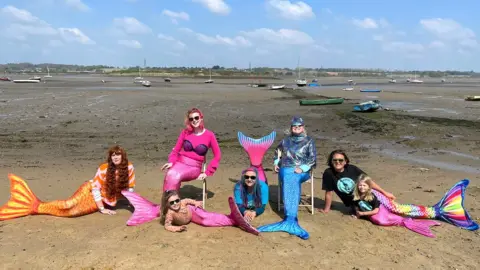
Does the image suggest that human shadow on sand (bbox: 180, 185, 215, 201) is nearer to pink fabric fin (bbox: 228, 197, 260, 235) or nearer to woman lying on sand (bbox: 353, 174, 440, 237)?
pink fabric fin (bbox: 228, 197, 260, 235)

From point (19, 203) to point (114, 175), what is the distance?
1593 mm

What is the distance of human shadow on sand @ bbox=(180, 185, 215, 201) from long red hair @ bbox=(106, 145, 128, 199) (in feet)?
5.39

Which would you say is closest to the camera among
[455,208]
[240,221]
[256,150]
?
[240,221]

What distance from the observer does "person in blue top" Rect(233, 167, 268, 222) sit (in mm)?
6191

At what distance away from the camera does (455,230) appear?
5.97 m

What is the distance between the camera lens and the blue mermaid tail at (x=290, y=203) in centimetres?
570

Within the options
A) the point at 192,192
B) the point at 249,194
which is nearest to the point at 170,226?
the point at 249,194

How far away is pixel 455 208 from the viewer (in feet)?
20.5

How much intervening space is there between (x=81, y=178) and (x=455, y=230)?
750 cm

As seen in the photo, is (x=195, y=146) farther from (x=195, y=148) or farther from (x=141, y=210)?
(x=141, y=210)

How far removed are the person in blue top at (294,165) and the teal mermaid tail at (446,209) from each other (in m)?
1.20

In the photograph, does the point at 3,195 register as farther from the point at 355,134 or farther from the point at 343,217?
the point at 355,134

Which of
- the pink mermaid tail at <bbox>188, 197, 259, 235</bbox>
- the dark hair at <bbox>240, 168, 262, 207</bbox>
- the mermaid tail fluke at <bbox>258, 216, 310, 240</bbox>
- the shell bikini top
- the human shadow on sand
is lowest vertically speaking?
the human shadow on sand

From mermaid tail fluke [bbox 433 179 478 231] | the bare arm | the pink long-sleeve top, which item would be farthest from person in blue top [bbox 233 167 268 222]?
mermaid tail fluke [bbox 433 179 478 231]
